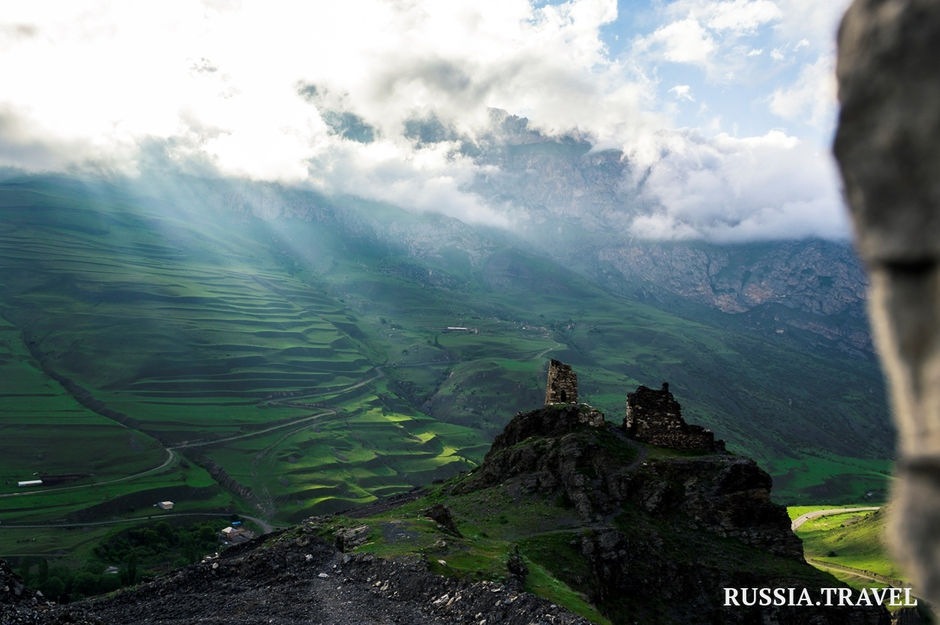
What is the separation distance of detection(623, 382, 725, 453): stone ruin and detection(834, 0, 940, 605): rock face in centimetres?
4618

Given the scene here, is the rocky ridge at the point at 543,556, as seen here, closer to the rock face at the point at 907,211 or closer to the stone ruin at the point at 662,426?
the stone ruin at the point at 662,426

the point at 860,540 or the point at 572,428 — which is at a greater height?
the point at 572,428

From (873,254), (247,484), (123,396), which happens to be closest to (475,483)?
(873,254)

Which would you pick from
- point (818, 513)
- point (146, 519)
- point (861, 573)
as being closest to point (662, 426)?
point (861, 573)

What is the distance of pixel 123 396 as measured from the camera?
7338 inches

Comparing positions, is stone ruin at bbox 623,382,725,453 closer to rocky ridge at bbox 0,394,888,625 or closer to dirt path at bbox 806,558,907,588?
rocky ridge at bbox 0,394,888,625

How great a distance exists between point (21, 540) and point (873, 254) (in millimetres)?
139552

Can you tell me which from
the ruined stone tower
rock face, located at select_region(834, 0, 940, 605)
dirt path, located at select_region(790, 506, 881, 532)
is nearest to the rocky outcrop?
rock face, located at select_region(834, 0, 940, 605)

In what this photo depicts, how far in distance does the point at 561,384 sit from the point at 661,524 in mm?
17466

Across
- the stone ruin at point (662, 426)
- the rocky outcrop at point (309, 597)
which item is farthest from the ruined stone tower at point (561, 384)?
the rocky outcrop at point (309, 597)

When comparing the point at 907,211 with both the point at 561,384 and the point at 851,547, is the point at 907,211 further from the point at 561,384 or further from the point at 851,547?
the point at 851,547

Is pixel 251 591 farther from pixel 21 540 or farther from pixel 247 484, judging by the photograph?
pixel 247 484

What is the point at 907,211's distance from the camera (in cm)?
272

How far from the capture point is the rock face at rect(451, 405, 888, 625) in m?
34.9
